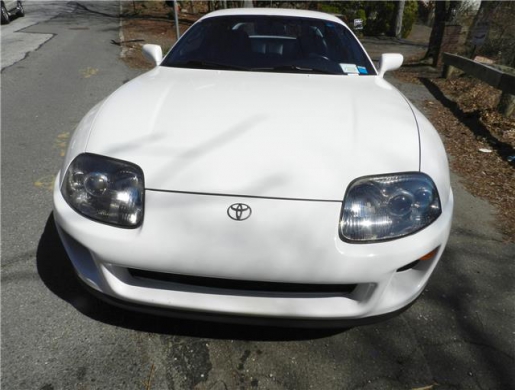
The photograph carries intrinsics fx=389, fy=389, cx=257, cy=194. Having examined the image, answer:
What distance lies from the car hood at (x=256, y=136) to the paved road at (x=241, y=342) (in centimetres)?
81

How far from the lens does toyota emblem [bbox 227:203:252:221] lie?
1468 mm

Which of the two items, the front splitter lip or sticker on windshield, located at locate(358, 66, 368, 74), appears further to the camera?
sticker on windshield, located at locate(358, 66, 368, 74)

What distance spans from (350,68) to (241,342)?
1.95 m

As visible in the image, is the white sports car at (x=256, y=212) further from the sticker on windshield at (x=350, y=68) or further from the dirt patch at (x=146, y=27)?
the dirt patch at (x=146, y=27)

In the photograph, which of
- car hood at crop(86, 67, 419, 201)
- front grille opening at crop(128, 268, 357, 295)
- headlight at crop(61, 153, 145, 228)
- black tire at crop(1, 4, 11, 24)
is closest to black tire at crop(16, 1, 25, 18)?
black tire at crop(1, 4, 11, 24)

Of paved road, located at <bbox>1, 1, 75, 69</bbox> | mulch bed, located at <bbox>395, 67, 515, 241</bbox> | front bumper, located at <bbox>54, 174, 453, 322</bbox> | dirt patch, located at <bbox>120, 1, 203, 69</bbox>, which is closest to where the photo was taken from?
front bumper, located at <bbox>54, 174, 453, 322</bbox>

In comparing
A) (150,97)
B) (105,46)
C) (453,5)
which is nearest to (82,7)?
(105,46)

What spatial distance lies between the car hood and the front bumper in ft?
0.29

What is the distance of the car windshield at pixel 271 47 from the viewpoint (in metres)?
2.71

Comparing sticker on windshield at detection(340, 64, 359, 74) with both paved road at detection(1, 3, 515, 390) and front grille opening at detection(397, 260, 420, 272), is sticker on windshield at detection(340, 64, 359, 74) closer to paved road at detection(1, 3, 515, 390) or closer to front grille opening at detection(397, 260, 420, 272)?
paved road at detection(1, 3, 515, 390)

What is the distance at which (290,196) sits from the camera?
1.49 m

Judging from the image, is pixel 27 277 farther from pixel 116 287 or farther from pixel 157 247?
pixel 157 247

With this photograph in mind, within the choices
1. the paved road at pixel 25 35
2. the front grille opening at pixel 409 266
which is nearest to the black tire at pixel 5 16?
the paved road at pixel 25 35

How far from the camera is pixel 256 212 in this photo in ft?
4.84
